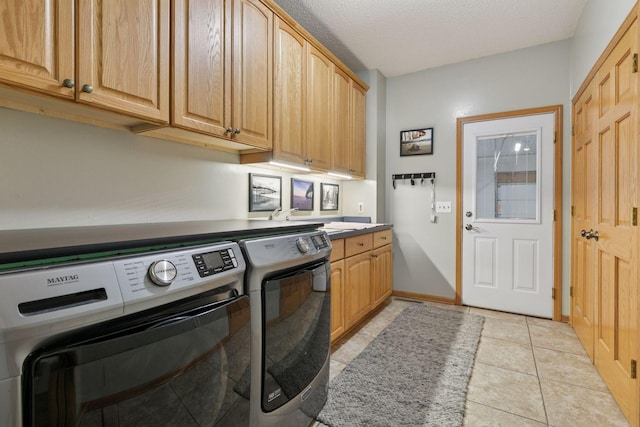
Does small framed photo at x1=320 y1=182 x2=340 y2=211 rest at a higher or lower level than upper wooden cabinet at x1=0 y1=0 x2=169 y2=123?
lower

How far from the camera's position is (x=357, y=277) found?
2547 mm

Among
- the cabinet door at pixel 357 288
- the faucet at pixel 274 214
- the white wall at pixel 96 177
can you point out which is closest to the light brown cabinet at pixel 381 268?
the cabinet door at pixel 357 288

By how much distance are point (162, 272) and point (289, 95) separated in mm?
1746

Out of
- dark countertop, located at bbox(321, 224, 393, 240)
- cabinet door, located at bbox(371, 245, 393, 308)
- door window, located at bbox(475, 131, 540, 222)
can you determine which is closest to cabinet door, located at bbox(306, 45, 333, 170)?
dark countertop, located at bbox(321, 224, 393, 240)

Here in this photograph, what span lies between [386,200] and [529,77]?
1.81 m

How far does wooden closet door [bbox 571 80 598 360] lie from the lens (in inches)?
85.1

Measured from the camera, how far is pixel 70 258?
757mm

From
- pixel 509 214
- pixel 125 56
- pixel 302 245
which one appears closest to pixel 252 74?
pixel 125 56

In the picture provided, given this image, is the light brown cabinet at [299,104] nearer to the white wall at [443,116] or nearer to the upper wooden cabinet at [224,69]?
the upper wooden cabinet at [224,69]

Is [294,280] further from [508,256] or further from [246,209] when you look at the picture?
[508,256]

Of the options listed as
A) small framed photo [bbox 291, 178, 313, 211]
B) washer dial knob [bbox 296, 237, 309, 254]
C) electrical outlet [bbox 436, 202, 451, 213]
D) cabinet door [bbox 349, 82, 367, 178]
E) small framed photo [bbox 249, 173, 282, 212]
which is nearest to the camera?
washer dial knob [bbox 296, 237, 309, 254]

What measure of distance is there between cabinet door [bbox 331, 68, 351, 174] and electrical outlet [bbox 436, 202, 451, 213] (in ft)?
3.68

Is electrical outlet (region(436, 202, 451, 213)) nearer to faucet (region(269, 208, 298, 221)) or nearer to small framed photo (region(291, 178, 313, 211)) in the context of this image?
small framed photo (region(291, 178, 313, 211))

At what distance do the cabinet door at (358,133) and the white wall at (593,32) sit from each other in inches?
71.8
